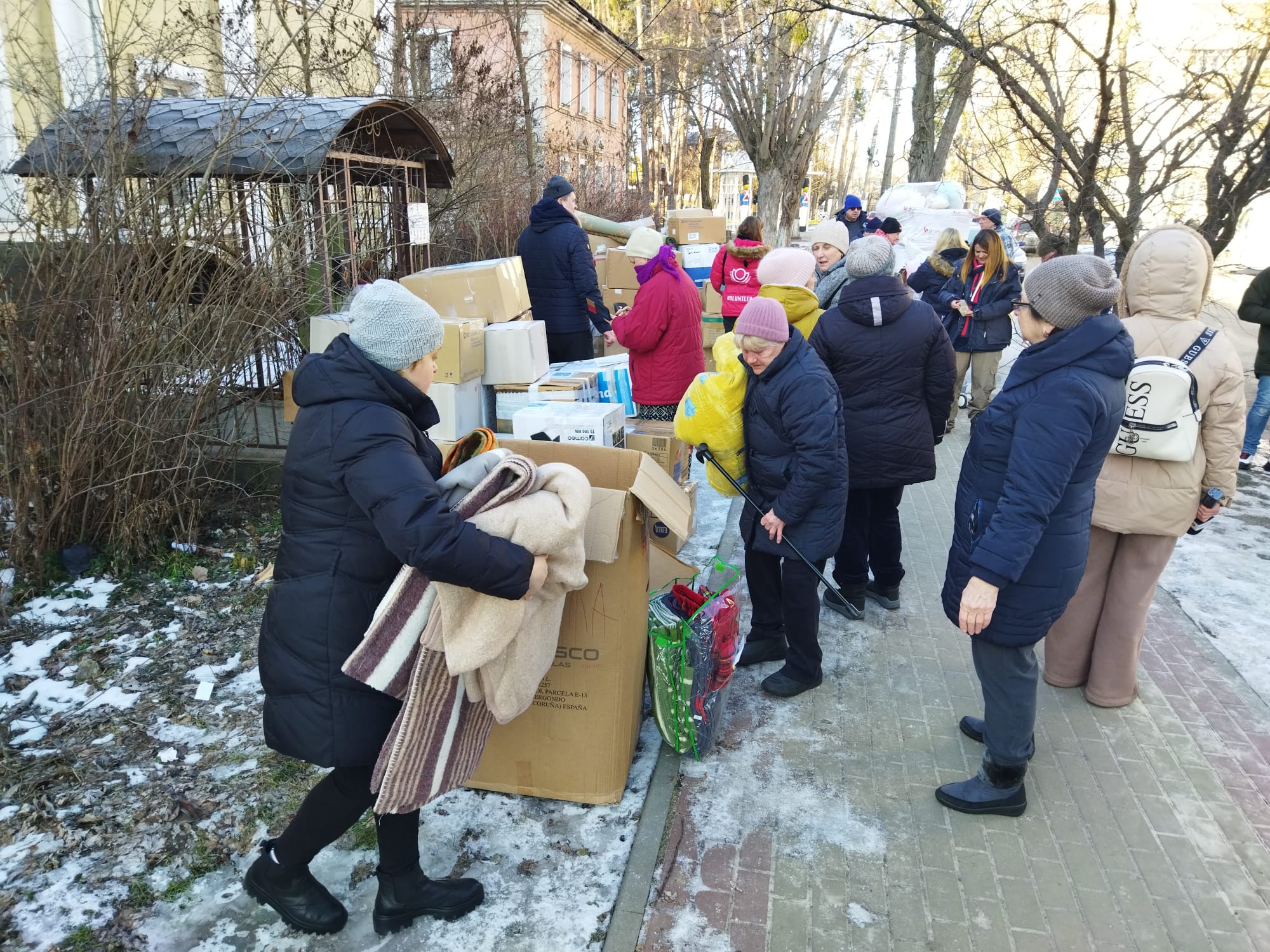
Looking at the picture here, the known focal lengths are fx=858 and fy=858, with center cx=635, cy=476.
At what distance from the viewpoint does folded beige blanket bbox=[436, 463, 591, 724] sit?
2250mm

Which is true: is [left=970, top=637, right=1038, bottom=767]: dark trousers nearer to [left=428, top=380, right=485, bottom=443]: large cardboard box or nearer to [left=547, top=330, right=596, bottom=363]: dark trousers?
[left=428, top=380, right=485, bottom=443]: large cardboard box

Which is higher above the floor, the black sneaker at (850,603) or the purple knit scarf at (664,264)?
the purple knit scarf at (664,264)

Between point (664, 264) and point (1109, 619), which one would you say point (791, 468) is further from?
point (664, 264)

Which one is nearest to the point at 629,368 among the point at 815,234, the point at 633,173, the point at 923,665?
the point at 815,234

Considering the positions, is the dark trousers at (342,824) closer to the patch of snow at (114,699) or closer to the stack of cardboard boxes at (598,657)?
the stack of cardboard boxes at (598,657)

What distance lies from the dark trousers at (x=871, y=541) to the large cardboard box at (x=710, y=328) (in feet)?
16.0

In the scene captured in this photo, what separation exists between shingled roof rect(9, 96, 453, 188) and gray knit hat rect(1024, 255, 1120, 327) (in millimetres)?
4212

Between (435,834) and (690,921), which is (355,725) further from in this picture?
(690,921)

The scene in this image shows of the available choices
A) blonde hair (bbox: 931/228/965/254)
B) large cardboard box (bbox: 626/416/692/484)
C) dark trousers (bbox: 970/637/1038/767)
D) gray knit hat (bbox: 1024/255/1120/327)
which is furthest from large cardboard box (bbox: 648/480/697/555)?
blonde hair (bbox: 931/228/965/254)

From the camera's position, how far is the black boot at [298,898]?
2545 millimetres

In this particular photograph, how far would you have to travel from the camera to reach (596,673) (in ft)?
9.92

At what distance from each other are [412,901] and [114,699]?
6.50ft

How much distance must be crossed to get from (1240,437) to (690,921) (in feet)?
9.56

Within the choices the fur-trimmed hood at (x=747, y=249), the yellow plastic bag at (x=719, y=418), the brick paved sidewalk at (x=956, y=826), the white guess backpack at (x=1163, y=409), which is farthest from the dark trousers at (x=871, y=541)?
the fur-trimmed hood at (x=747, y=249)
